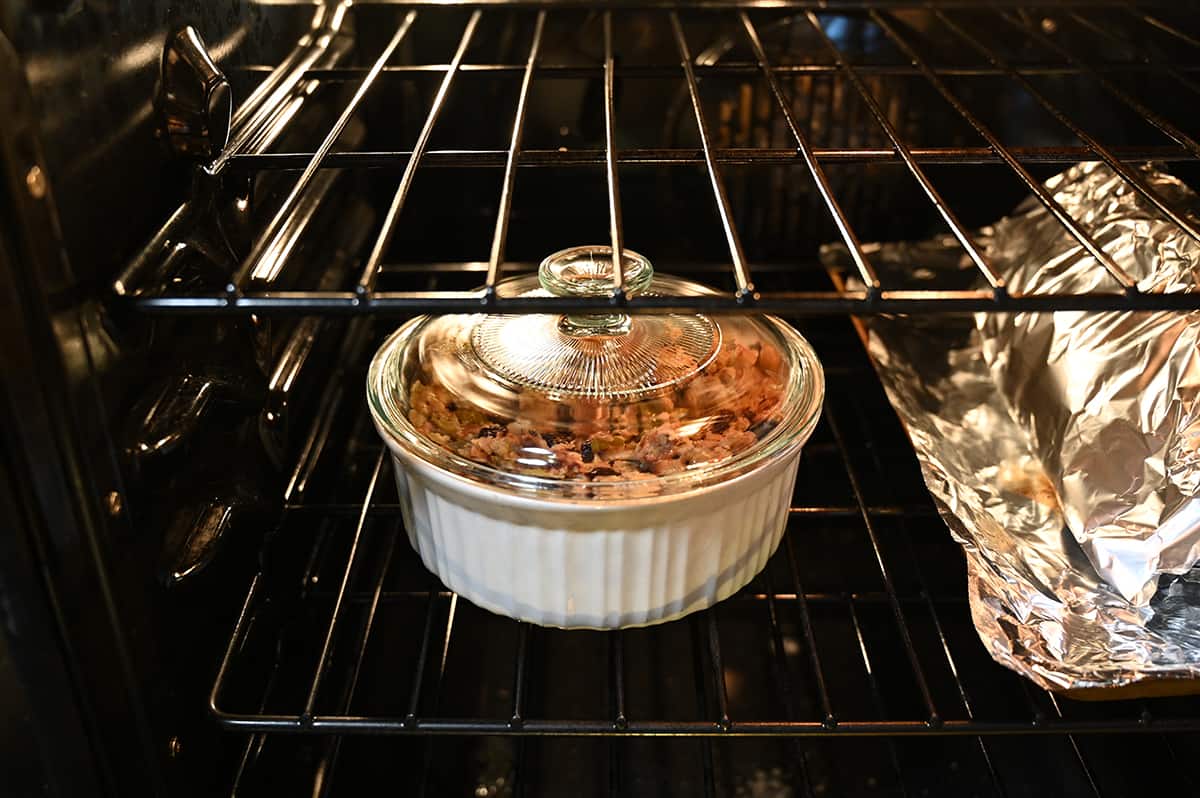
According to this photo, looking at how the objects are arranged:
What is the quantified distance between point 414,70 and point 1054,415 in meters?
0.58

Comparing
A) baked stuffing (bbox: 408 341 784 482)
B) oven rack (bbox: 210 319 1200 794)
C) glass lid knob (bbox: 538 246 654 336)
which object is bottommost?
oven rack (bbox: 210 319 1200 794)

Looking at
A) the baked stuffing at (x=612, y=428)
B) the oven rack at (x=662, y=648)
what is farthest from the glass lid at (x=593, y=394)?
the oven rack at (x=662, y=648)

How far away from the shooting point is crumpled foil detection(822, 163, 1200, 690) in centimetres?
64

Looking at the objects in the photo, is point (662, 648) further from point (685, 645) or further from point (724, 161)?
point (724, 161)

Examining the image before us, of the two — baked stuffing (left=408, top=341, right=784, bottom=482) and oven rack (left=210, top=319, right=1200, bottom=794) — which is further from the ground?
baked stuffing (left=408, top=341, right=784, bottom=482)

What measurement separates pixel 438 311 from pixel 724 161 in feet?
0.86

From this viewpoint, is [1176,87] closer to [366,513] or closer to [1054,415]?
[1054,415]

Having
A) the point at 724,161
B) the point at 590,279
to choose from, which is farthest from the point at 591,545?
the point at 724,161

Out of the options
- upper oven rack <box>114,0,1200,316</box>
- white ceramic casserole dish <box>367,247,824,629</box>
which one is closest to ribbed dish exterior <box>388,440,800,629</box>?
white ceramic casserole dish <box>367,247,824,629</box>

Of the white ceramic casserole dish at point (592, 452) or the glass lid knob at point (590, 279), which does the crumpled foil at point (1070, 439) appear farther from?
the glass lid knob at point (590, 279)

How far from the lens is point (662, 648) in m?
0.80

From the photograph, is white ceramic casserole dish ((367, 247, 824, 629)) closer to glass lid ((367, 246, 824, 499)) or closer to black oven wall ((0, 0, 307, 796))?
glass lid ((367, 246, 824, 499))

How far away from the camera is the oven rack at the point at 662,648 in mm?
689

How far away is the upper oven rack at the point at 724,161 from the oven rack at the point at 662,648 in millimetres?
226
